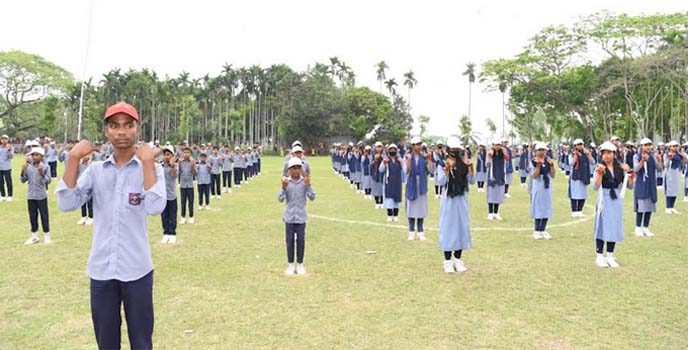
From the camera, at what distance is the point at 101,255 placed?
3.35 m

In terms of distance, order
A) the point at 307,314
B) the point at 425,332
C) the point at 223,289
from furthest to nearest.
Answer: the point at 223,289 → the point at 307,314 → the point at 425,332

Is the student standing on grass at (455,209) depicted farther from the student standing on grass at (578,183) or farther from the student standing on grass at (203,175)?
the student standing on grass at (203,175)

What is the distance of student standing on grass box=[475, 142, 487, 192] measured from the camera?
2025cm

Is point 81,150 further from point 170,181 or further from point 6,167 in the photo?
point 6,167

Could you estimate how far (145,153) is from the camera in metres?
3.32

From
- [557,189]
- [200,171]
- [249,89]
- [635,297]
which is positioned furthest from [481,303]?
[249,89]

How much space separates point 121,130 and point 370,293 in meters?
4.30

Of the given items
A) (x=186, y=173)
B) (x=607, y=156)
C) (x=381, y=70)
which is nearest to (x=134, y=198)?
(x=607, y=156)

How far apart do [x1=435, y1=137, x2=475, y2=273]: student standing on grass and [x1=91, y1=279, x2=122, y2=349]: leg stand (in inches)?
214

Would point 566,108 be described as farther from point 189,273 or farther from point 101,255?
point 101,255

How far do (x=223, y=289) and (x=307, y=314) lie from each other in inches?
61.2

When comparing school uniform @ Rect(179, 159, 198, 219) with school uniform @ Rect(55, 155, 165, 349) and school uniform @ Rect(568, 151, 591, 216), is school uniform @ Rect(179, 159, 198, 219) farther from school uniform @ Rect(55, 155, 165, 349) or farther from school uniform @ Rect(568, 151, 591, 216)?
school uniform @ Rect(568, 151, 591, 216)

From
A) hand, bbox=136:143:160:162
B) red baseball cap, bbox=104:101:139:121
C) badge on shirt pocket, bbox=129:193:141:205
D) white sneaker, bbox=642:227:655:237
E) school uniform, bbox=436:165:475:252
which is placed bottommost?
white sneaker, bbox=642:227:655:237

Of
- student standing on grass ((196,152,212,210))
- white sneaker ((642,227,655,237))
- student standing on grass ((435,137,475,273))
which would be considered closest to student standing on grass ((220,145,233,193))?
student standing on grass ((196,152,212,210))
